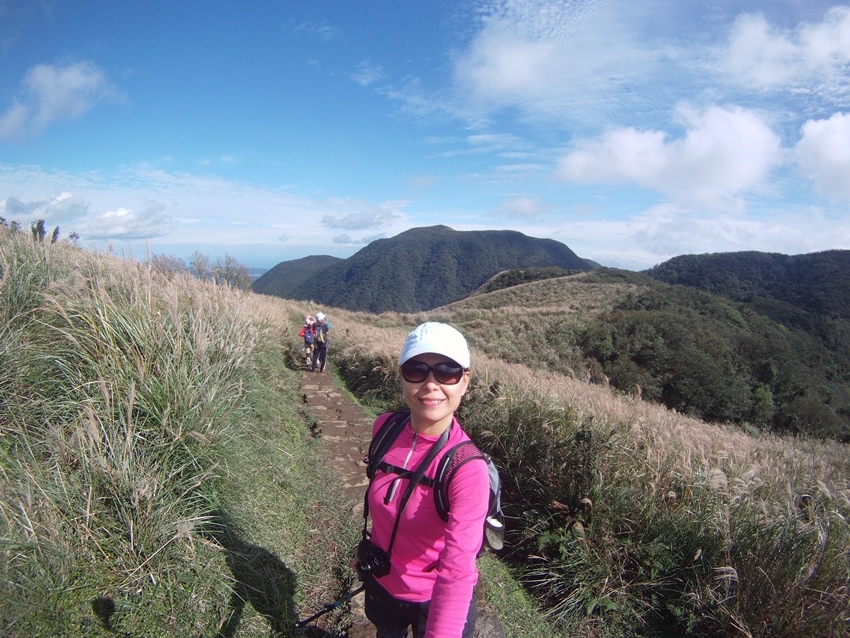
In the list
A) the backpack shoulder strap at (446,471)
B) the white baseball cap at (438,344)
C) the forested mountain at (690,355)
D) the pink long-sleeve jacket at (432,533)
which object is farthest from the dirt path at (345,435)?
the forested mountain at (690,355)

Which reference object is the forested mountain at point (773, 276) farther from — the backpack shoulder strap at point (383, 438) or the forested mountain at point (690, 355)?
the backpack shoulder strap at point (383, 438)

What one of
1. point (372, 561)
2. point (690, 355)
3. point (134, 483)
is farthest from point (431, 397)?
point (690, 355)

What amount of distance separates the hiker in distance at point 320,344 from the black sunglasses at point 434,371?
30.2 feet

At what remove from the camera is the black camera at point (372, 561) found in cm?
186

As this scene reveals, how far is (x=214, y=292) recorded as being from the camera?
22.1 ft

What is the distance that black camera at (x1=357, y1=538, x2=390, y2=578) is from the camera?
6.12ft

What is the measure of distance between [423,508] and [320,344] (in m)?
9.39

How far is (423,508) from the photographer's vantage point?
1.72 metres

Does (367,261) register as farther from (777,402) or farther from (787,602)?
(787,602)

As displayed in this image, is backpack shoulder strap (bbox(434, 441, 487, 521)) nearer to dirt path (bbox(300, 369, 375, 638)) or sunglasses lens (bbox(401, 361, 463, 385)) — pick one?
sunglasses lens (bbox(401, 361, 463, 385))

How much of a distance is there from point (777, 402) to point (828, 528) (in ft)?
88.2

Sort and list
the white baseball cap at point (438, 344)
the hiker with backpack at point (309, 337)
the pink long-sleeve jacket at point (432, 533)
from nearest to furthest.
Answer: the pink long-sleeve jacket at point (432, 533) → the white baseball cap at point (438, 344) → the hiker with backpack at point (309, 337)

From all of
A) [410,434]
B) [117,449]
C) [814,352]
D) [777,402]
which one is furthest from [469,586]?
[814,352]

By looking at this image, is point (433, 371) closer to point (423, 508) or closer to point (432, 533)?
point (423, 508)
